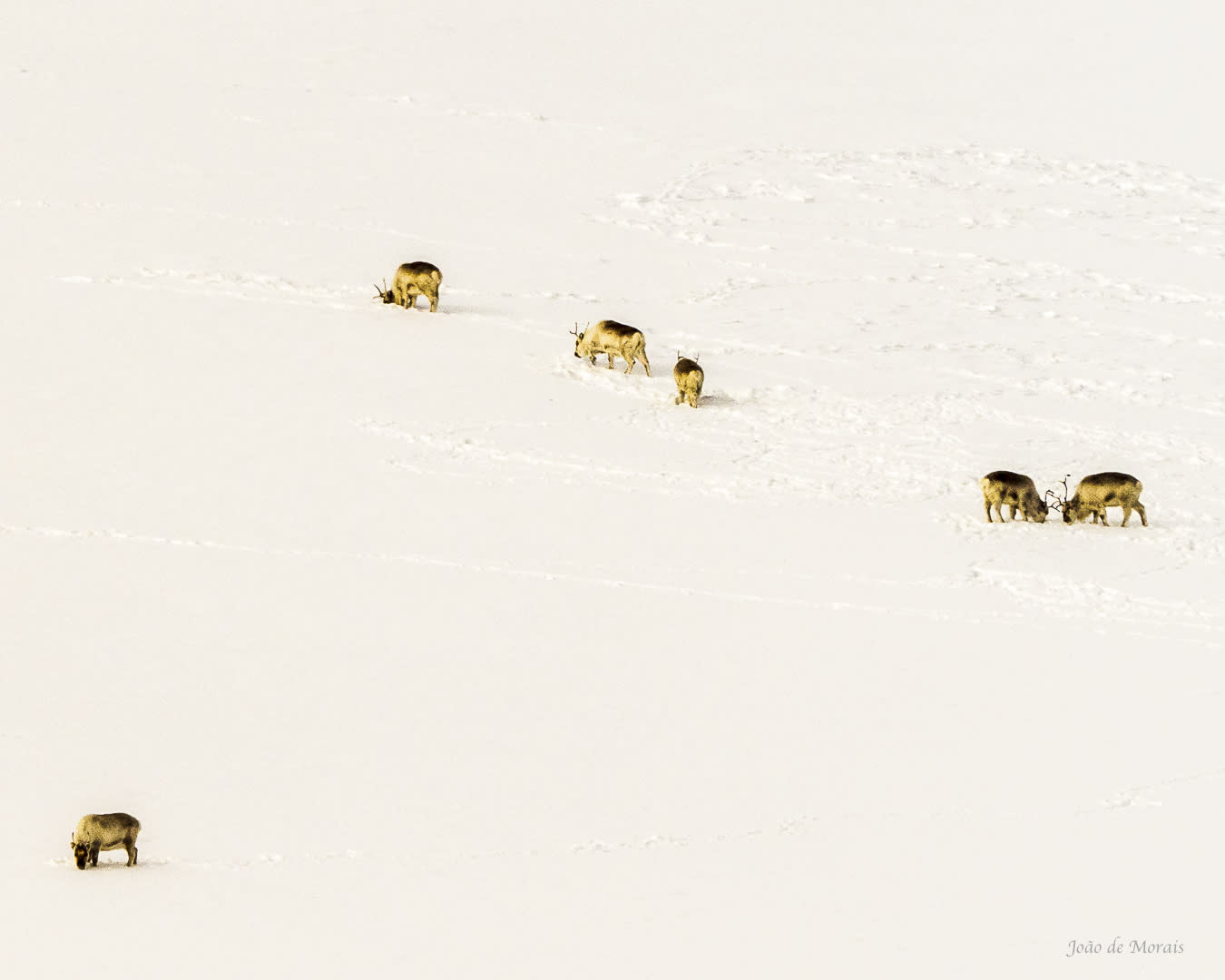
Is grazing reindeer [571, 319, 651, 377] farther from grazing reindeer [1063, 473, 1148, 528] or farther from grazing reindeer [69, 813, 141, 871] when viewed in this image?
grazing reindeer [69, 813, 141, 871]

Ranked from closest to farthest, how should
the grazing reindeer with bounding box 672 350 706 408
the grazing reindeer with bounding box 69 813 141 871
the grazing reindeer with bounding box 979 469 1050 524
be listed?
the grazing reindeer with bounding box 69 813 141 871, the grazing reindeer with bounding box 979 469 1050 524, the grazing reindeer with bounding box 672 350 706 408

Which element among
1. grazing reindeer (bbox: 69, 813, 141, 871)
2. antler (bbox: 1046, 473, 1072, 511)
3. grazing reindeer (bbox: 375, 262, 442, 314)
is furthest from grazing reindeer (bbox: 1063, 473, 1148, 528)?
grazing reindeer (bbox: 69, 813, 141, 871)

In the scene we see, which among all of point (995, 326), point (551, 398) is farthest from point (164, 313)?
point (995, 326)

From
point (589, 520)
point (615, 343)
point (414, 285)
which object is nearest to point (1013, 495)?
point (589, 520)

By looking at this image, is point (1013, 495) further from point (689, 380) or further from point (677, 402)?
point (677, 402)

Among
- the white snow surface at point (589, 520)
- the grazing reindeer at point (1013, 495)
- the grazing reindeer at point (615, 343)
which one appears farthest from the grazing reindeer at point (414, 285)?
the grazing reindeer at point (1013, 495)

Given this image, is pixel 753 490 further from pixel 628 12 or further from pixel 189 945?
pixel 628 12

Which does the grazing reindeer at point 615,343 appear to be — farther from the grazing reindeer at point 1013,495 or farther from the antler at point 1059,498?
the antler at point 1059,498
